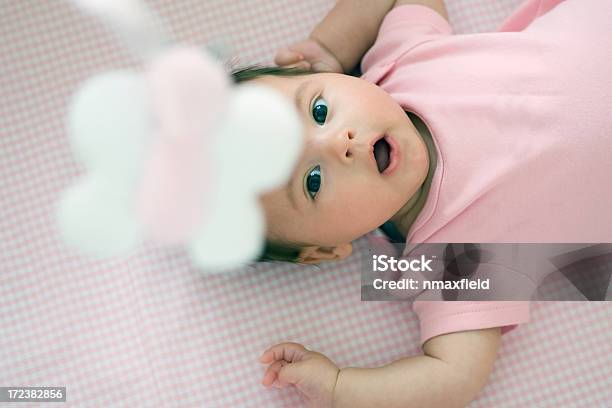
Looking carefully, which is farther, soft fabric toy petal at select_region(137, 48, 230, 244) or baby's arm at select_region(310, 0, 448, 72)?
baby's arm at select_region(310, 0, 448, 72)

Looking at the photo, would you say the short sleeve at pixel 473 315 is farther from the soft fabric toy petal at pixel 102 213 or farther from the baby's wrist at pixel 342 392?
the soft fabric toy petal at pixel 102 213

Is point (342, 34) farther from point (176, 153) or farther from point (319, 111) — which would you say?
point (176, 153)

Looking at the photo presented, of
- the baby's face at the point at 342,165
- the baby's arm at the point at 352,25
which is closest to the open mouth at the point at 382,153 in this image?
the baby's face at the point at 342,165

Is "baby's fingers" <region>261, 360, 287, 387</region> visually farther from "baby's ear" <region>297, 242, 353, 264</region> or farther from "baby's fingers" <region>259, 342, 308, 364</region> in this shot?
"baby's ear" <region>297, 242, 353, 264</region>

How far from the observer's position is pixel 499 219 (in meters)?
0.71

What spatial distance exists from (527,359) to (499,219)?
20 centimetres

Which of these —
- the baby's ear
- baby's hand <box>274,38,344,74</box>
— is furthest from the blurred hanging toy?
baby's hand <box>274,38,344,74</box>

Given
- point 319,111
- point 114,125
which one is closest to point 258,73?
point 319,111

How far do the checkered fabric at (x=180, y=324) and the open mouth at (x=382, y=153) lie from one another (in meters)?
0.17

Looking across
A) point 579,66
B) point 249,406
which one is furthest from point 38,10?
point 579,66

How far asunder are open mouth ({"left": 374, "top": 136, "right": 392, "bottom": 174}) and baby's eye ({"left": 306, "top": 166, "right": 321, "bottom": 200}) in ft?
0.26

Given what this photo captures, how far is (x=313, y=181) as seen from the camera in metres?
0.60

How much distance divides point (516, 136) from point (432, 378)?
11.8 inches

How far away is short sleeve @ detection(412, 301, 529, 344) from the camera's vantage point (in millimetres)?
708
